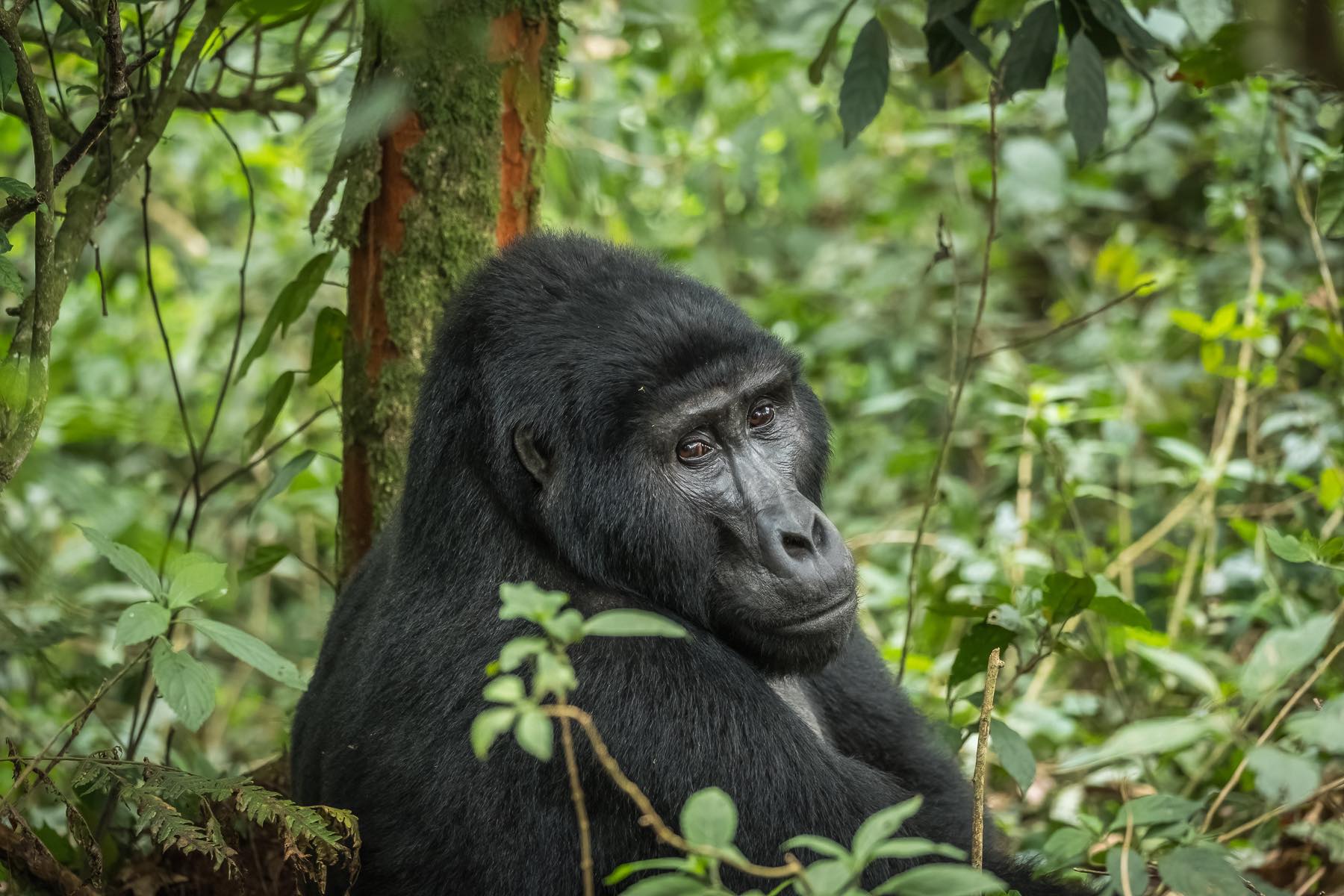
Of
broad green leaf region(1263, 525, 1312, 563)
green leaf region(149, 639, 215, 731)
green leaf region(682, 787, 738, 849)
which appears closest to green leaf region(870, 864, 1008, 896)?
green leaf region(682, 787, 738, 849)

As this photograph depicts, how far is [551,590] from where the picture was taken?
2734mm

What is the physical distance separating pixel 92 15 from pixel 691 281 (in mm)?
1595

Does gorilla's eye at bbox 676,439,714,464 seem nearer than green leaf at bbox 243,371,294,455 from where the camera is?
Yes

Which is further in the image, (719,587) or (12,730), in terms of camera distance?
(12,730)

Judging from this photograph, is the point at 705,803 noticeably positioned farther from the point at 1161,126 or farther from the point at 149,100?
the point at 1161,126

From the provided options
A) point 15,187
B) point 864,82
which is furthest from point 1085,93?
point 15,187

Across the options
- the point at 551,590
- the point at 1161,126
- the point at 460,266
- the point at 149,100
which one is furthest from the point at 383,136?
the point at 1161,126

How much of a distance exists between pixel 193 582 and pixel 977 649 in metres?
1.90

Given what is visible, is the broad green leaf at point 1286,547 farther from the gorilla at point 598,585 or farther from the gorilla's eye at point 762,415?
the gorilla's eye at point 762,415

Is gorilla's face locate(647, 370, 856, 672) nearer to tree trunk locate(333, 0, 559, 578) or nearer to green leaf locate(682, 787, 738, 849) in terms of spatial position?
tree trunk locate(333, 0, 559, 578)

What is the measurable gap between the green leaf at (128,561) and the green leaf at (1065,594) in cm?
205

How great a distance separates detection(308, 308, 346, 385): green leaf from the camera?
144 inches

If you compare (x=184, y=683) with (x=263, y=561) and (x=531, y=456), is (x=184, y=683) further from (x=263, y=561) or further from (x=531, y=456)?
(x=263, y=561)

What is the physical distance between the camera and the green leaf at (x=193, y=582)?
241 cm
